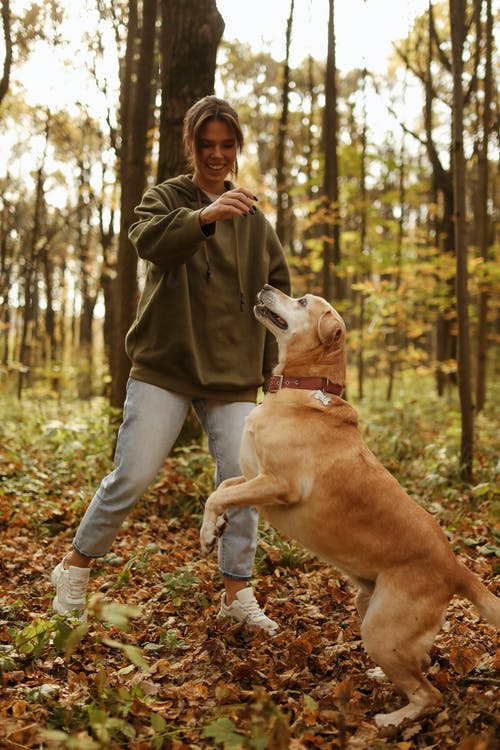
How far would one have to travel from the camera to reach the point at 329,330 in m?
3.42

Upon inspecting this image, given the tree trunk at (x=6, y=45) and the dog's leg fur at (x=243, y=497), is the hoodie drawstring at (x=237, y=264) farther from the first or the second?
the tree trunk at (x=6, y=45)

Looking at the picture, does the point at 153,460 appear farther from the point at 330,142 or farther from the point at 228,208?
the point at 330,142

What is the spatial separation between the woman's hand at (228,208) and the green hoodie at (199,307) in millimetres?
213

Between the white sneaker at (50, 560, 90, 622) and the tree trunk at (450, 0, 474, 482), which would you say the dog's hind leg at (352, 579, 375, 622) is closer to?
the white sneaker at (50, 560, 90, 622)

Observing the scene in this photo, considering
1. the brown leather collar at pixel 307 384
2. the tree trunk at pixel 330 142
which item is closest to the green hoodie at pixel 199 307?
the brown leather collar at pixel 307 384

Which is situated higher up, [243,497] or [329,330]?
[329,330]

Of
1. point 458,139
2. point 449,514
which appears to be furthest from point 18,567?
point 458,139

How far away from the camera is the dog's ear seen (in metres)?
3.43

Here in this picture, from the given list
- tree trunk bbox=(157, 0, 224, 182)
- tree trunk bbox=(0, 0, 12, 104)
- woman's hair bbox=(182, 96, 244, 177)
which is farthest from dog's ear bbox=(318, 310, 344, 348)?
tree trunk bbox=(0, 0, 12, 104)

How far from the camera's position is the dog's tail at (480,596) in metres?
2.80

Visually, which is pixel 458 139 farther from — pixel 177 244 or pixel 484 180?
pixel 484 180

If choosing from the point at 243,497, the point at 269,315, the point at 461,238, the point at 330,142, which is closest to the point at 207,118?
the point at 269,315

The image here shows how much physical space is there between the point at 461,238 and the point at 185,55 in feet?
11.1

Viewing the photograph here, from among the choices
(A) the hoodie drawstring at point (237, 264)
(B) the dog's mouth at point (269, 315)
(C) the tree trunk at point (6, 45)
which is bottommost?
(B) the dog's mouth at point (269, 315)
